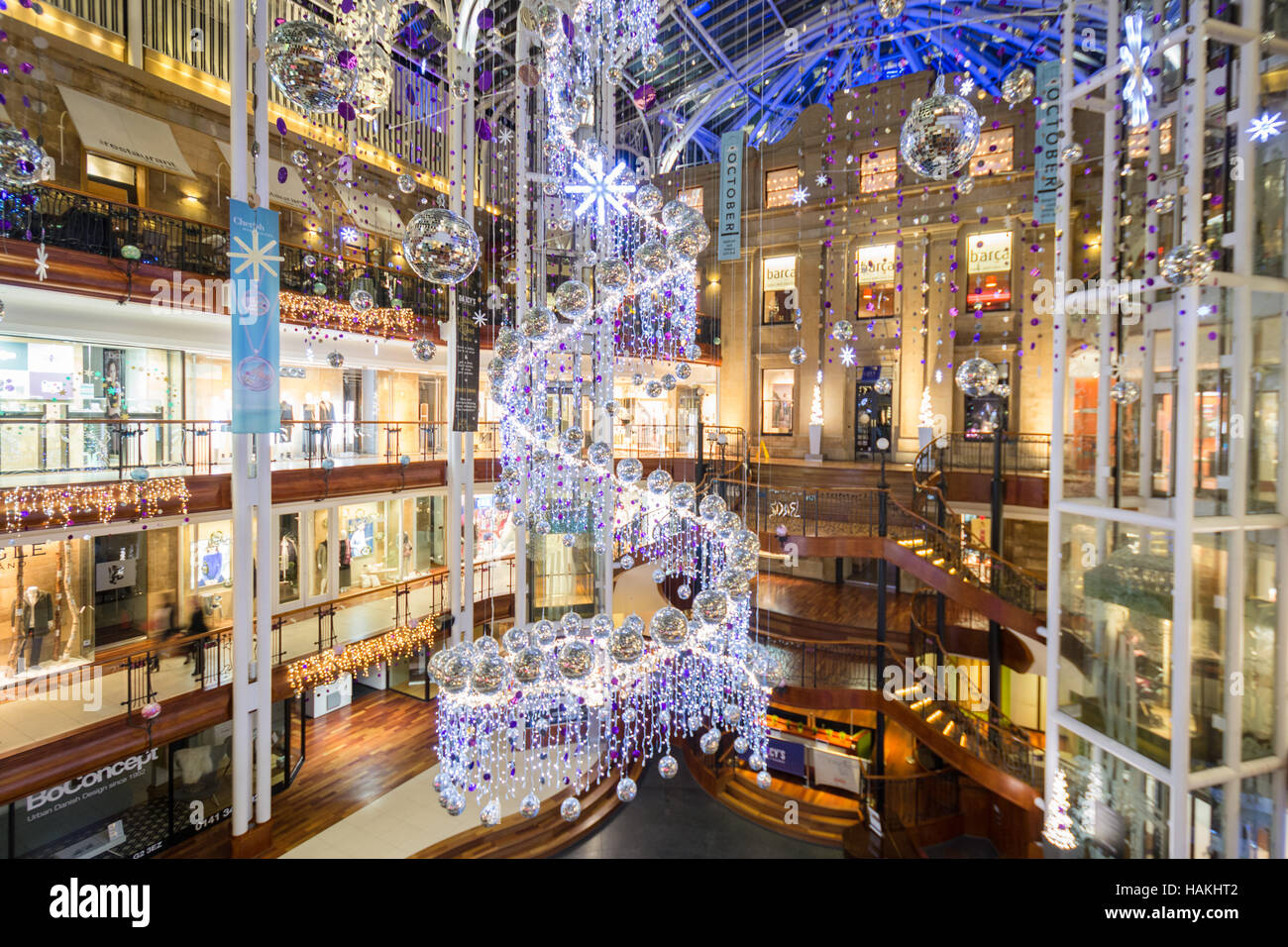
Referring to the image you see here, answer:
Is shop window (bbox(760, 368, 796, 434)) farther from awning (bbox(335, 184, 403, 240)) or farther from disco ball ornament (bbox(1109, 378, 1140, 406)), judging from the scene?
disco ball ornament (bbox(1109, 378, 1140, 406))

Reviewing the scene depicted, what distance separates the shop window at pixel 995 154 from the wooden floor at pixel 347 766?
1461cm

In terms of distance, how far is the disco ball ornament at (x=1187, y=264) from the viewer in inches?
85.1

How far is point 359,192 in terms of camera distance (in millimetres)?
10156

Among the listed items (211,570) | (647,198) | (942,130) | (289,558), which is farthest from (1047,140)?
(211,570)

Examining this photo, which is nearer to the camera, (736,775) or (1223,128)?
(1223,128)

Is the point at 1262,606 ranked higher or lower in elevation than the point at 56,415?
lower

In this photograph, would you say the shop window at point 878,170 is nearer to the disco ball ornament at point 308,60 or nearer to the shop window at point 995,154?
the shop window at point 995,154

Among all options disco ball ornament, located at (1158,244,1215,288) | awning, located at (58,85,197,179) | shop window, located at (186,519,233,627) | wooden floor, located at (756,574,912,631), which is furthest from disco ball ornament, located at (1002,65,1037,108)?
shop window, located at (186,519,233,627)

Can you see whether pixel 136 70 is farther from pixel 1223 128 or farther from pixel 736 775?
pixel 736 775

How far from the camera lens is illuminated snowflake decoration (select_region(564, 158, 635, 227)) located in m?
6.01

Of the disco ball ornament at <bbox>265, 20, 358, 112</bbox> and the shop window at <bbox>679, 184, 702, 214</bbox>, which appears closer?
the disco ball ornament at <bbox>265, 20, 358, 112</bbox>

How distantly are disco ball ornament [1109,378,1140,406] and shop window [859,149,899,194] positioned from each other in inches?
459
